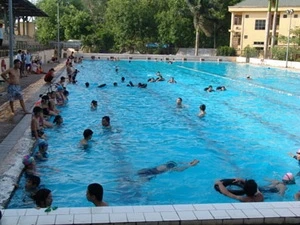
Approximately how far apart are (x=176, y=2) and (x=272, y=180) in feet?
163

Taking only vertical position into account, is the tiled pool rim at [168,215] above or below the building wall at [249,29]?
below

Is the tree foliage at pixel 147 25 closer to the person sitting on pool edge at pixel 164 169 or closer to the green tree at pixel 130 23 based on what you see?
the green tree at pixel 130 23

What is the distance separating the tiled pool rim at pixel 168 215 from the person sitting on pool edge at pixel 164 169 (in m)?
3.90

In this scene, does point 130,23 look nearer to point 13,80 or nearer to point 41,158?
point 13,80

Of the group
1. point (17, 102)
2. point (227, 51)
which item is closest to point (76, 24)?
point (227, 51)

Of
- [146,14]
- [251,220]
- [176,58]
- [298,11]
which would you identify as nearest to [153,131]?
[251,220]

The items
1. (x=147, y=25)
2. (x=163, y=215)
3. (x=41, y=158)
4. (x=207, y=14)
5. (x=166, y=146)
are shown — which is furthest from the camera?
(x=147, y=25)

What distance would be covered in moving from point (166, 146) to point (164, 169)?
1.97 metres

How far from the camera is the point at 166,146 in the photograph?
1019 cm

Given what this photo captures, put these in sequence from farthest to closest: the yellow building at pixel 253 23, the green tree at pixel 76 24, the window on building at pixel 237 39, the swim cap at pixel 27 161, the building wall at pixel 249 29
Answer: the window on building at pixel 237 39 → the green tree at pixel 76 24 → the building wall at pixel 249 29 → the yellow building at pixel 253 23 → the swim cap at pixel 27 161

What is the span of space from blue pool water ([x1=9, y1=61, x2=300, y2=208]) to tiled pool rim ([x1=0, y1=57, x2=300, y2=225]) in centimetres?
223

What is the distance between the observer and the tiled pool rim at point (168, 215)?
373cm

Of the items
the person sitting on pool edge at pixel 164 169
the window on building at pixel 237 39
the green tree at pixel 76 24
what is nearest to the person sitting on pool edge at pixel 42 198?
the person sitting on pool edge at pixel 164 169

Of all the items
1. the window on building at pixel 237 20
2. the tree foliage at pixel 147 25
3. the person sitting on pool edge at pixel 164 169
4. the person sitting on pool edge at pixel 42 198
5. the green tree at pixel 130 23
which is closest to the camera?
the person sitting on pool edge at pixel 42 198
